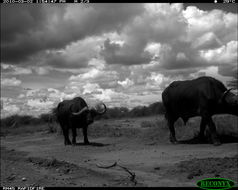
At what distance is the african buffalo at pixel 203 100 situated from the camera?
12.9 meters

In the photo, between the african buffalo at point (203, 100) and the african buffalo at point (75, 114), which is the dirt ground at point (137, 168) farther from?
the african buffalo at point (75, 114)

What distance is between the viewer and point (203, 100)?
13.0 m

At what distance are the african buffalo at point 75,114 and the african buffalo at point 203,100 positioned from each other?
4.01 metres

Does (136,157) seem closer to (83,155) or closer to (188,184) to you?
(83,155)

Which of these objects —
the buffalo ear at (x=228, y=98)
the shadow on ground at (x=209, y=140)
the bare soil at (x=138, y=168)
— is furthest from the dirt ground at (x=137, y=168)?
the buffalo ear at (x=228, y=98)

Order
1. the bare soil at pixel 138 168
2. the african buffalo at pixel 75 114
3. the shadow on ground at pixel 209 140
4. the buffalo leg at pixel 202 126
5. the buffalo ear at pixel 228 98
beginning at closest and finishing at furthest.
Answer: the bare soil at pixel 138 168
the buffalo ear at pixel 228 98
the shadow on ground at pixel 209 140
the buffalo leg at pixel 202 126
the african buffalo at pixel 75 114

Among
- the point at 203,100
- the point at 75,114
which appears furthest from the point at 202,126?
the point at 75,114

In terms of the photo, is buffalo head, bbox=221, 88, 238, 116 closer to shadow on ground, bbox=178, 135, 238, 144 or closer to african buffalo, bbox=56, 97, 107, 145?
shadow on ground, bbox=178, 135, 238, 144

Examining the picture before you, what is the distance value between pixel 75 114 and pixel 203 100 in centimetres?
637

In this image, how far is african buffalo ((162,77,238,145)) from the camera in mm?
12891

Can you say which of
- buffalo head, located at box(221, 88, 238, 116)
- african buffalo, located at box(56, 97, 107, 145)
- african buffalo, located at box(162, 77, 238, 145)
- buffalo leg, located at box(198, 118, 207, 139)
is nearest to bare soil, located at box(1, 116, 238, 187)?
buffalo leg, located at box(198, 118, 207, 139)

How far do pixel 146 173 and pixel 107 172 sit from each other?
1.04 m

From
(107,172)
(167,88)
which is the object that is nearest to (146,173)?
(107,172)

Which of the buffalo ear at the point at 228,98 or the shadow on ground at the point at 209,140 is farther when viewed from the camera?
the shadow on ground at the point at 209,140
